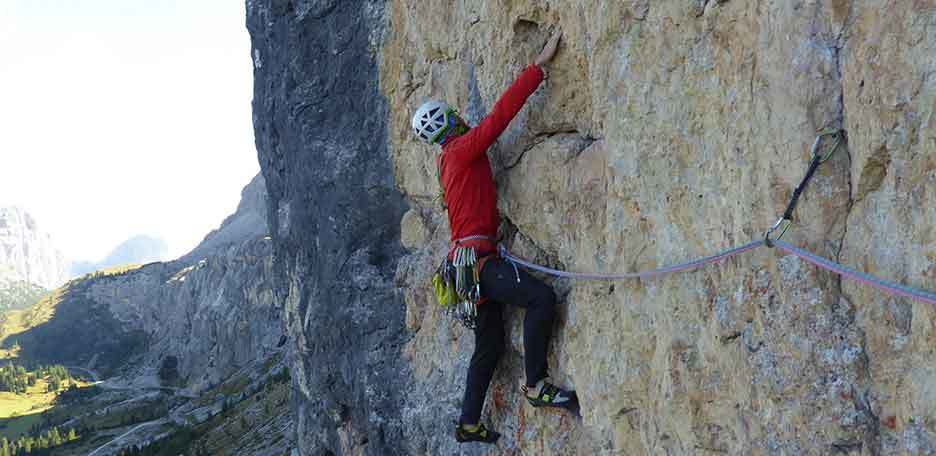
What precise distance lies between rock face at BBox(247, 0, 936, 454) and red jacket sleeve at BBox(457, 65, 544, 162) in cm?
33

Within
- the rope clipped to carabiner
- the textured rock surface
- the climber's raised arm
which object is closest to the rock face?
the rope clipped to carabiner

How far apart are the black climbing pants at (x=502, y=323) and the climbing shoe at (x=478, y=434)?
9cm

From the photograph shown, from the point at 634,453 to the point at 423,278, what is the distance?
4713 mm

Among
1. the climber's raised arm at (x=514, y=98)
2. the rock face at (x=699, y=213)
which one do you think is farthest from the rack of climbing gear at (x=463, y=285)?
the climber's raised arm at (x=514, y=98)

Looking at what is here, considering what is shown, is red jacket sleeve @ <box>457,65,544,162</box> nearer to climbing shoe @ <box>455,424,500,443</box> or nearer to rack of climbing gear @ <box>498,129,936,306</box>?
rack of climbing gear @ <box>498,129,936,306</box>

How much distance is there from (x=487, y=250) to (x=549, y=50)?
2061 millimetres

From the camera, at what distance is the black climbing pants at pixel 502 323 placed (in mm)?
6102

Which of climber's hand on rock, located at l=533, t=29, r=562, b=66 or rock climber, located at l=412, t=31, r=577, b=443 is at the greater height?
climber's hand on rock, located at l=533, t=29, r=562, b=66

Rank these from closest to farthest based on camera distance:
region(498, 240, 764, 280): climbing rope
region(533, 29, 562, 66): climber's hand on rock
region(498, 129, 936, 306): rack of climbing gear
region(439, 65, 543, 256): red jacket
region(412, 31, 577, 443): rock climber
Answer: region(498, 129, 936, 306): rack of climbing gear, region(498, 240, 764, 280): climbing rope, region(533, 29, 562, 66): climber's hand on rock, region(412, 31, 577, 443): rock climber, region(439, 65, 543, 256): red jacket

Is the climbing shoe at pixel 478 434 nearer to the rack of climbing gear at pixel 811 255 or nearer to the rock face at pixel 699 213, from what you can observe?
the rock face at pixel 699 213

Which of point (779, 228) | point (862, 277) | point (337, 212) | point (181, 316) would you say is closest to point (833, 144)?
point (779, 228)

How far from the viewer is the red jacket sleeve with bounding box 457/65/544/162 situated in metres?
5.80

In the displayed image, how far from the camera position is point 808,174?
12.1ft

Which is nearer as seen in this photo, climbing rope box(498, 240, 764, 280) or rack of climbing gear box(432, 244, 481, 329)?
climbing rope box(498, 240, 764, 280)
